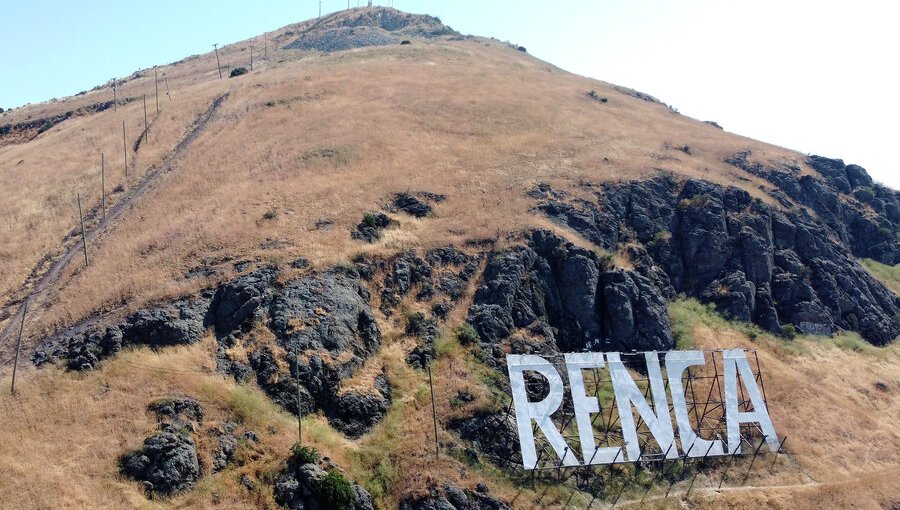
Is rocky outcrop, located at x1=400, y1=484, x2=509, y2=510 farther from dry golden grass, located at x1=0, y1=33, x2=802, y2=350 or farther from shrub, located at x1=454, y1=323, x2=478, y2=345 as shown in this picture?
dry golden grass, located at x1=0, y1=33, x2=802, y2=350

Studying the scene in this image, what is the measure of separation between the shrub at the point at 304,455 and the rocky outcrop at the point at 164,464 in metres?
4.91

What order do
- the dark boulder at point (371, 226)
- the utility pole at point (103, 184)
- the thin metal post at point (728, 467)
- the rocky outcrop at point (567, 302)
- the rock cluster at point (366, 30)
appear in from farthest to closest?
the rock cluster at point (366, 30), the utility pole at point (103, 184), the dark boulder at point (371, 226), the rocky outcrop at point (567, 302), the thin metal post at point (728, 467)

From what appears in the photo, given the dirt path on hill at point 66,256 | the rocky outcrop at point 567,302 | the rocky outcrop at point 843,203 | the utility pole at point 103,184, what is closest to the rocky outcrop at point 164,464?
the dirt path on hill at point 66,256

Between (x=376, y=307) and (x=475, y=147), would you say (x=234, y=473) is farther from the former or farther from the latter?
(x=475, y=147)

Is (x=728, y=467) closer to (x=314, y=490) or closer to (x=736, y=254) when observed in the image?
(x=736, y=254)

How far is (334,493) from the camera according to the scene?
35.7 metres

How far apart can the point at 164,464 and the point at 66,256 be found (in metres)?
30.0

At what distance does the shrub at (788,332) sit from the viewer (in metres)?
60.1

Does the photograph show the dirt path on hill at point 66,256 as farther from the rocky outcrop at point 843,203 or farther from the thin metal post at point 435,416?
the rocky outcrop at point 843,203

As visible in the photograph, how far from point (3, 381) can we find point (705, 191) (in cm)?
6165

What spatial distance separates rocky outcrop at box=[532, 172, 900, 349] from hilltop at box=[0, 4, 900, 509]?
28 cm

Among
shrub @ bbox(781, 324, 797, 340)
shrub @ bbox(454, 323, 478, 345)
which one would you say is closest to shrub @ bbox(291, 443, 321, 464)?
shrub @ bbox(454, 323, 478, 345)

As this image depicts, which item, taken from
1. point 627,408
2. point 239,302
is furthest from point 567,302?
point 239,302

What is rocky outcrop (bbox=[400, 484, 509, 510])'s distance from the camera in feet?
124
